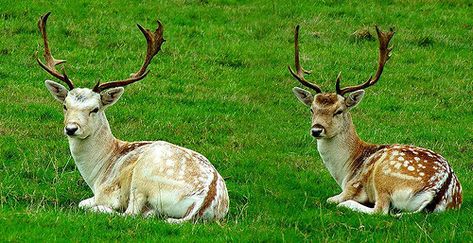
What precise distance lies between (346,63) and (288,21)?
2.60m

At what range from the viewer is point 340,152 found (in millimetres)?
10164

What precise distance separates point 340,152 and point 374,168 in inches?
25.4

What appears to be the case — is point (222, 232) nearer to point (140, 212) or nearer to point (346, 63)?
point (140, 212)

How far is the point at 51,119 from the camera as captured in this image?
1227cm

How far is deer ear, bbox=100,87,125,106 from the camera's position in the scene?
9.23m

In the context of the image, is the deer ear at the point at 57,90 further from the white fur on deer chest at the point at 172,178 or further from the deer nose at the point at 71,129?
the white fur on deer chest at the point at 172,178

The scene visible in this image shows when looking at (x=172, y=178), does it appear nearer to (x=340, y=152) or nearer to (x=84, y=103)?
(x=84, y=103)

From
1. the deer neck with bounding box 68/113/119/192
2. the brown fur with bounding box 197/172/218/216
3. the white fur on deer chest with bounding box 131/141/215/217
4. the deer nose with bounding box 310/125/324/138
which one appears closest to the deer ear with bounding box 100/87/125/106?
the deer neck with bounding box 68/113/119/192

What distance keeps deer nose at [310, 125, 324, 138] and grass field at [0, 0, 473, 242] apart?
0.65 meters

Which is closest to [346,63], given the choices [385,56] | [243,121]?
[243,121]

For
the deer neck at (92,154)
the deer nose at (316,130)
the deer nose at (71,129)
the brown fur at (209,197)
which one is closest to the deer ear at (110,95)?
the deer neck at (92,154)

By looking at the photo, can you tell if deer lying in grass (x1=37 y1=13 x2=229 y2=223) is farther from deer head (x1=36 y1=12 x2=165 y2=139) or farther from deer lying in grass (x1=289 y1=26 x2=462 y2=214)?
deer lying in grass (x1=289 y1=26 x2=462 y2=214)

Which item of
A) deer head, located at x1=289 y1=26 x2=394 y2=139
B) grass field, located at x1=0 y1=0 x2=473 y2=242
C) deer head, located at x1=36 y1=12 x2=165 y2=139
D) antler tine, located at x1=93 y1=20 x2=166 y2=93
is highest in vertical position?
antler tine, located at x1=93 y1=20 x2=166 y2=93

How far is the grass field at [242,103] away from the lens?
8109 mm
